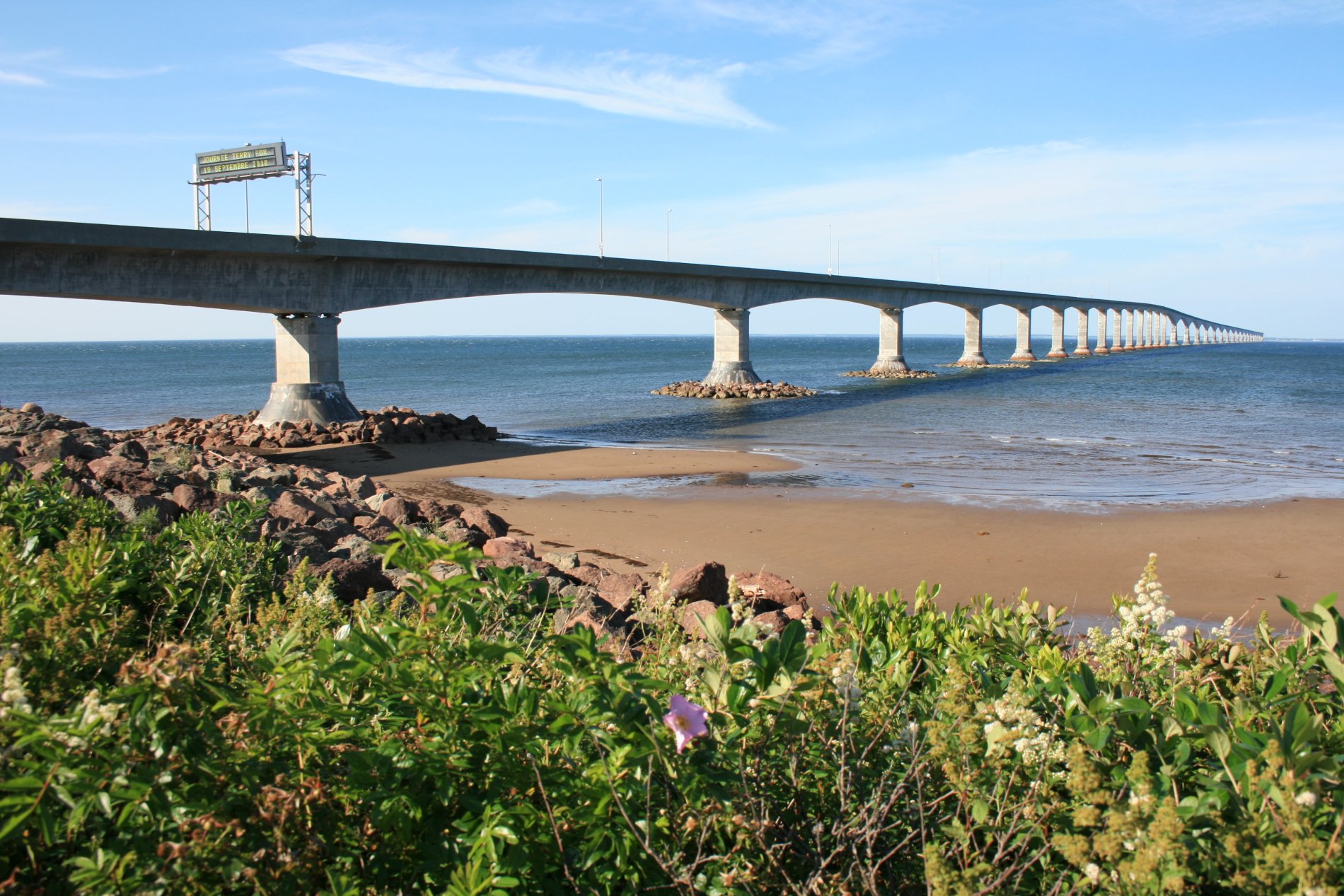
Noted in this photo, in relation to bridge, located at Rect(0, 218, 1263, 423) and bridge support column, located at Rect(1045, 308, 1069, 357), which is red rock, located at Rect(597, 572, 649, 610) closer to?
bridge, located at Rect(0, 218, 1263, 423)

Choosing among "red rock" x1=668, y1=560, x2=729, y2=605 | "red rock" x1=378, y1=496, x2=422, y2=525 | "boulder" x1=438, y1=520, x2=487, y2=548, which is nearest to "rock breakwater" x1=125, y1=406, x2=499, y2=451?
"red rock" x1=378, y1=496, x2=422, y2=525

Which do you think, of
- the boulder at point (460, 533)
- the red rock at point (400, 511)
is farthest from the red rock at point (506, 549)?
the red rock at point (400, 511)

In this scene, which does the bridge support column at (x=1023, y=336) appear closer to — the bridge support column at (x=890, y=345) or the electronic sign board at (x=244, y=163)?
the bridge support column at (x=890, y=345)

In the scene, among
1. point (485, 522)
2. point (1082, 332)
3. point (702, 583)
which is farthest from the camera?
point (1082, 332)

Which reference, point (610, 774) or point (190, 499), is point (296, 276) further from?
point (610, 774)

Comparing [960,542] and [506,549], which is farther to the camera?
[960,542]

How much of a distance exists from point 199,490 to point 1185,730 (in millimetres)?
8767

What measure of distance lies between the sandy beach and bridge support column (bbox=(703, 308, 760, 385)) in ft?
101

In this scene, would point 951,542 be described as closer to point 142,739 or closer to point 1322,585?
point 1322,585

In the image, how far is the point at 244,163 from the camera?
2492cm

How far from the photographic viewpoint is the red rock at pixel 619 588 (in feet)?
23.7

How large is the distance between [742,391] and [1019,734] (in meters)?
42.8

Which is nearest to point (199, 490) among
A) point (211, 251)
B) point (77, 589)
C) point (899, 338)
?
point (77, 589)

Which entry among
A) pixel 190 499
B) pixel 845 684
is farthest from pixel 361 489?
pixel 845 684
